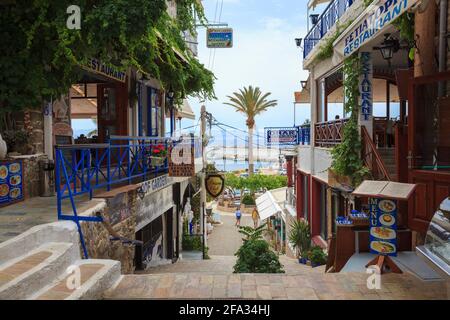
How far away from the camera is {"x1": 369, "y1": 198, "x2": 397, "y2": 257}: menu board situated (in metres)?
5.92

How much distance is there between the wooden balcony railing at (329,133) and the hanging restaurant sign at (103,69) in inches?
236

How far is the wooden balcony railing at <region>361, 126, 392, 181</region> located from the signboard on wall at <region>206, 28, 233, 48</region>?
871cm

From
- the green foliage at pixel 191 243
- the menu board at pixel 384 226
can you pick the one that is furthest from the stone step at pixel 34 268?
the green foliage at pixel 191 243

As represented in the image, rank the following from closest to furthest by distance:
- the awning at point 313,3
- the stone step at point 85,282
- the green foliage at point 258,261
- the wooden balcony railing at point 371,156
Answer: the stone step at point 85,282 < the green foliage at point 258,261 < the wooden balcony railing at point 371,156 < the awning at point 313,3

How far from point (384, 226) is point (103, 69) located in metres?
8.04

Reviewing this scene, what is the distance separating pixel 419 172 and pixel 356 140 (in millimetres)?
3636

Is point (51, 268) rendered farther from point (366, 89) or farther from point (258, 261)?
point (366, 89)

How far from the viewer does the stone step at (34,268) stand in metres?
3.99

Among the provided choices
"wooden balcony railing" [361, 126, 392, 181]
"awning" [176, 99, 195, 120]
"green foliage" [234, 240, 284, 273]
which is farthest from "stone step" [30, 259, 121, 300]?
"awning" [176, 99, 195, 120]

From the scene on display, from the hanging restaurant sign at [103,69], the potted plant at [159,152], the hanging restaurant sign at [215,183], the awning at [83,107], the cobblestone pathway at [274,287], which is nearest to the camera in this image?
the cobblestone pathway at [274,287]

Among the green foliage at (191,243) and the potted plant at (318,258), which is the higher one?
the potted plant at (318,258)

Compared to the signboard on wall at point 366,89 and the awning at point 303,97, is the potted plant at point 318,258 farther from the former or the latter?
the awning at point 303,97

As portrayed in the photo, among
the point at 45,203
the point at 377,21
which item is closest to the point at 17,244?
the point at 45,203

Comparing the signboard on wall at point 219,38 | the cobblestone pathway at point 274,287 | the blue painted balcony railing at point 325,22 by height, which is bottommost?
the cobblestone pathway at point 274,287
